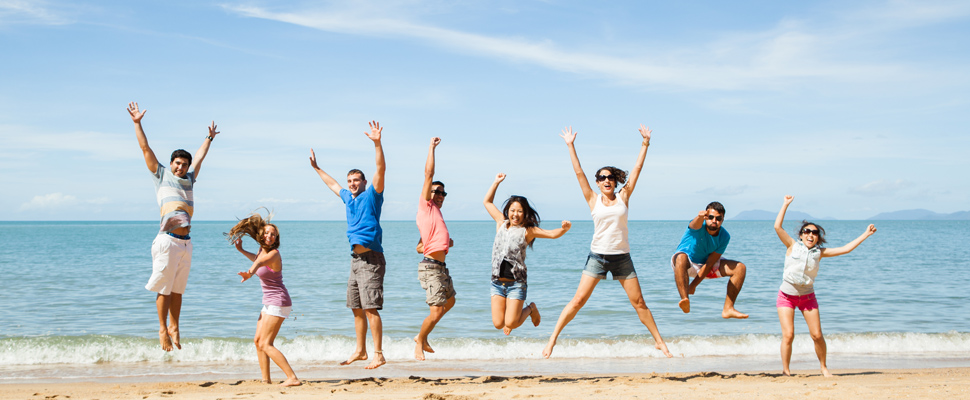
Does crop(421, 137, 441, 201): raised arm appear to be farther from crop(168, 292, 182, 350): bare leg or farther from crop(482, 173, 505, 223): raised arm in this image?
crop(168, 292, 182, 350): bare leg

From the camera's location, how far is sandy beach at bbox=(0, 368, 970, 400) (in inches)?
270

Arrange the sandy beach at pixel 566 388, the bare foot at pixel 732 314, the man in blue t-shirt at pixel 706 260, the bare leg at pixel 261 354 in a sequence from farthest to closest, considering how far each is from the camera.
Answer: the man in blue t-shirt at pixel 706 260 → the bare foot at pixel 732 314 → the bare leg at pixel 261 354 → the sandy beach at pixel 566 388

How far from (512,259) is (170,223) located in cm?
368

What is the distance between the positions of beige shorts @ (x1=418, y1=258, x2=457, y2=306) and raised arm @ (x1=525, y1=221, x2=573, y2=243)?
100 centimetres

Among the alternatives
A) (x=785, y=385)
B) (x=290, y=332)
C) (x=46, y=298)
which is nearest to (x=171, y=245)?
(x=290, y=332)

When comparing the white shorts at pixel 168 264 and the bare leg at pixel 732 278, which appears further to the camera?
the bare leg at pixel 732 278

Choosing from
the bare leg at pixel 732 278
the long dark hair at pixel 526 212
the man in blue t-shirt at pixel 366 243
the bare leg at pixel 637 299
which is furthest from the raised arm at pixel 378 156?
the bare leg at pixel 732 278

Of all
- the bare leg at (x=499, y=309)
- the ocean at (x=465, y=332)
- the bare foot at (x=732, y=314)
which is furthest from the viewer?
the ocean at (x=465, y=332)

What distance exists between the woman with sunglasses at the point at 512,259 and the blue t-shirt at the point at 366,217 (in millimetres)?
1293

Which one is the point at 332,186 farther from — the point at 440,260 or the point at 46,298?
the point at 46,298

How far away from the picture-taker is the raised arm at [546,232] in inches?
272

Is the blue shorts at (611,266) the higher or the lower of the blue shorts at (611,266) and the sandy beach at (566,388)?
the higher

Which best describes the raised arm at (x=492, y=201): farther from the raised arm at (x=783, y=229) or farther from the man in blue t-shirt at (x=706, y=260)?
the raised arm at (x=783, y=229)

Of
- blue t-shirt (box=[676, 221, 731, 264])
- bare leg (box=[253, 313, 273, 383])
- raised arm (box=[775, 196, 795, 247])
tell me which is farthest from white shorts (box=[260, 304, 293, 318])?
raised arm (box=[775, 196, 795, 247])
